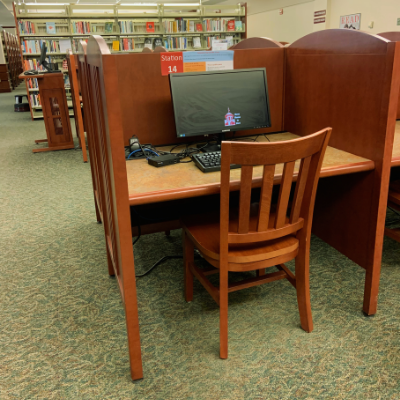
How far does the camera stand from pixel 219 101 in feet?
5.83

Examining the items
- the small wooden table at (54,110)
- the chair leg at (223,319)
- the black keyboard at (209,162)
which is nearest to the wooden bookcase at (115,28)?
the small wooden table at (54,110)

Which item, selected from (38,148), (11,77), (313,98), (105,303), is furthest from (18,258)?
(11,77)

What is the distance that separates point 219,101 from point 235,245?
28.4 inches

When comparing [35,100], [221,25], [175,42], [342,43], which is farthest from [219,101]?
[221,25]

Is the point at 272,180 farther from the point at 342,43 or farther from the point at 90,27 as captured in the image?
the point at 90,27

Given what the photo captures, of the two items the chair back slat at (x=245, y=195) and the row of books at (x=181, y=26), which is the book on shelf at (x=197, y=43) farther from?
the chair back slat at (x=245, y=195)

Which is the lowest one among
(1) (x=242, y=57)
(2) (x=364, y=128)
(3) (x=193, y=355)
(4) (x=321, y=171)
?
(3) (x=193, y=355)

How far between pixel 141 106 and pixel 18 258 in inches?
45.9

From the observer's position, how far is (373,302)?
5.39ft

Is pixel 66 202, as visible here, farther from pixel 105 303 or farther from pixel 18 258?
pixel 105 303

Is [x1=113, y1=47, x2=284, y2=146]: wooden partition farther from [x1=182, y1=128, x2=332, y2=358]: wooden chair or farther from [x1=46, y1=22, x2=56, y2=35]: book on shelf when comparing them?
[x1=46, y1=22, x2=56, y2=35]: book on shelf

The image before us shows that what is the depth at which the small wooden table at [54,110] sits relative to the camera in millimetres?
4371

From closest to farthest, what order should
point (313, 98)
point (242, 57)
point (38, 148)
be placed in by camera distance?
point (313, 98), point (242, 57), point (38, 148)

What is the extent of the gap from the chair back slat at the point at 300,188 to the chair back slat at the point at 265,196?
12cm
